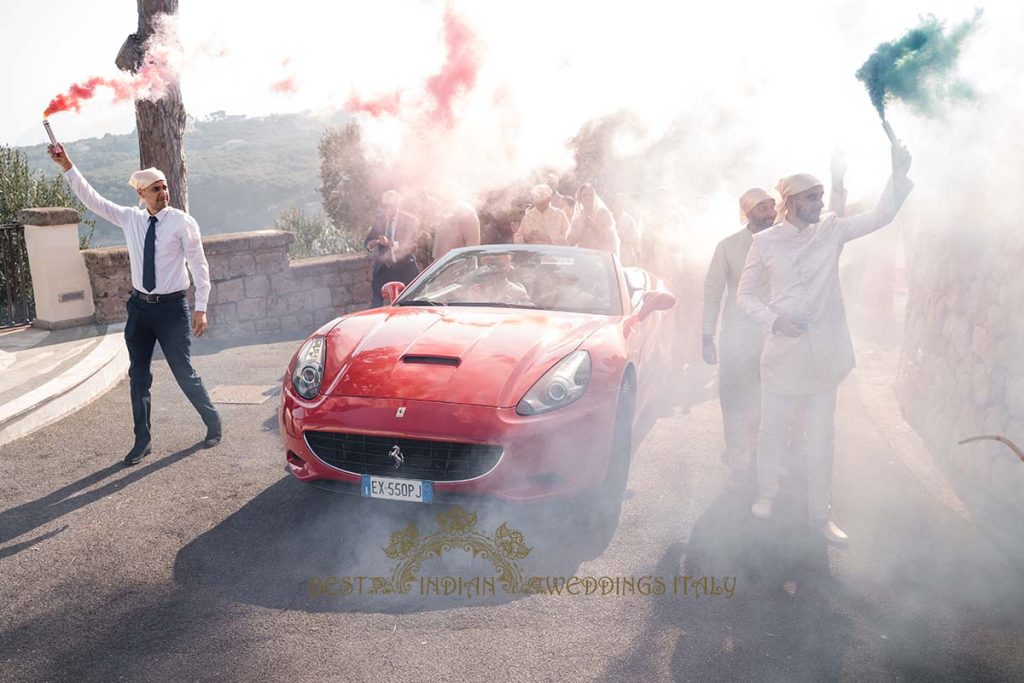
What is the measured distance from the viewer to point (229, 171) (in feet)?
362

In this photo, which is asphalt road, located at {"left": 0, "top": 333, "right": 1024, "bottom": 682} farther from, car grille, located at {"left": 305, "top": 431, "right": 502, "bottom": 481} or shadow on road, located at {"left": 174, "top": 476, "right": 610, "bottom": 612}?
car grille, located at {"left": 305, "top": 431, "right": 502, "bottom": 481}

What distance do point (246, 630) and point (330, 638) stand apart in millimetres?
352

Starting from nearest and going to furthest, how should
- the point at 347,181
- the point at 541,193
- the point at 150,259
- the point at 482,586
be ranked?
the point at 482,586 < the point at 150,259 < the point at 541,193 < the point at 347,181

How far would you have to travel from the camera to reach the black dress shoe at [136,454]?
541 cm

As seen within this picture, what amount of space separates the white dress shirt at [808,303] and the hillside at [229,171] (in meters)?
81.6

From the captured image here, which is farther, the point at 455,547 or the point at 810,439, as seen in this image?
the point at 810,439

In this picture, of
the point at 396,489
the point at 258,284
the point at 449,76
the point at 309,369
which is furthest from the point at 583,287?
the point at 258,284

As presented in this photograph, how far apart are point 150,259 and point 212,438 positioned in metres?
1.34

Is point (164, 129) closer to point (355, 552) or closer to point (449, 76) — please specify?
point (449, 76)

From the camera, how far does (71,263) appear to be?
9648 millimetres

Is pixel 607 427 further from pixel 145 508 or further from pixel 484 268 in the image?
pixel 145 508

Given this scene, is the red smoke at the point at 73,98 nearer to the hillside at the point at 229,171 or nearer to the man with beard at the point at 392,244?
the man with beard at the point at 392,244

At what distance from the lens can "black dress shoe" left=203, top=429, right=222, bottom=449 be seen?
5797 mm

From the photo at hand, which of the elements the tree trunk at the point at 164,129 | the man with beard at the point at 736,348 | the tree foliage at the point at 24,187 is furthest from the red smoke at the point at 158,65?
the tree foliage at the point at 24,187
